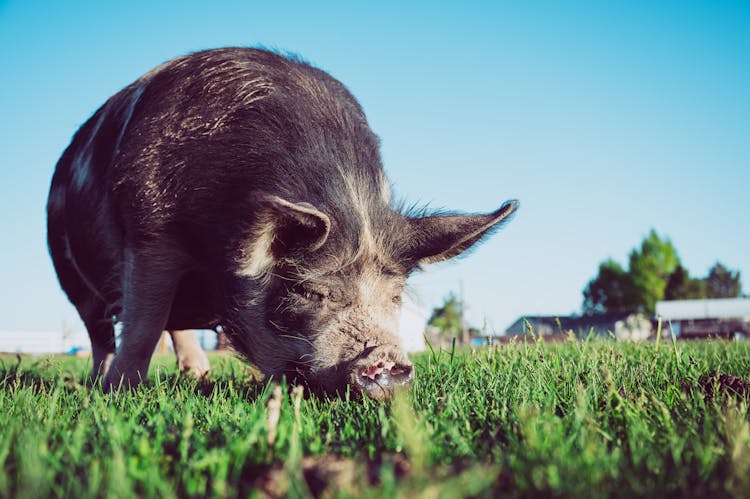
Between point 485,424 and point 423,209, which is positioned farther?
point 423,209

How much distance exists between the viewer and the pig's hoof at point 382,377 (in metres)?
3.06

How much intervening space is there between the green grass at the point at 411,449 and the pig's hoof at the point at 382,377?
262mm

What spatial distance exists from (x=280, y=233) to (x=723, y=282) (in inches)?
3294

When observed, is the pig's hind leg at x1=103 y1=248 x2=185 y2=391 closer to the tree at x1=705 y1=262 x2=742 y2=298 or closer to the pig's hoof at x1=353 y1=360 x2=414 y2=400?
the pig's hoof at x1=353 y1=360 x2=414 y2=400

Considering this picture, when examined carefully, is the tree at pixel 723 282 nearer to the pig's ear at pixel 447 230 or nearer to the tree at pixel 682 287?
A: the tree at pixel 682 287

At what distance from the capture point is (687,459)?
5.42 ft

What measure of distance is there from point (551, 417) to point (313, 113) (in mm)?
2746

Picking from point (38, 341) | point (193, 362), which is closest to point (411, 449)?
point (193, 362)

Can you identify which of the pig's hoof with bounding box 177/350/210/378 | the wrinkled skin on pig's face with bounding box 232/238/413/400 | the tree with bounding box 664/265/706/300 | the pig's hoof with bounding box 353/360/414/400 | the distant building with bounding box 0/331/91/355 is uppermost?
the tree with bounding box 664/265/706/300

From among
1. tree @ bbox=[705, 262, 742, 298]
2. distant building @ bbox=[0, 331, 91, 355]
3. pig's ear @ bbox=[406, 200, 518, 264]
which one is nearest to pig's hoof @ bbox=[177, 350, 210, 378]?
pig's ear @ bbox=[406, 200, 518, 264]

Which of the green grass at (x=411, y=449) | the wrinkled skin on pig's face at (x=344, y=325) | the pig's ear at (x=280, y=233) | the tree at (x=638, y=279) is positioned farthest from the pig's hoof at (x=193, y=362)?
the tree at (x=638, y=279)

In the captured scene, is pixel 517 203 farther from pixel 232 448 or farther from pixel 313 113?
pixel 232 448

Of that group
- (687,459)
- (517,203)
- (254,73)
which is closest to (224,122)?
(254,73)

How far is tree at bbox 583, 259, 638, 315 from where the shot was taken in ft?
206
